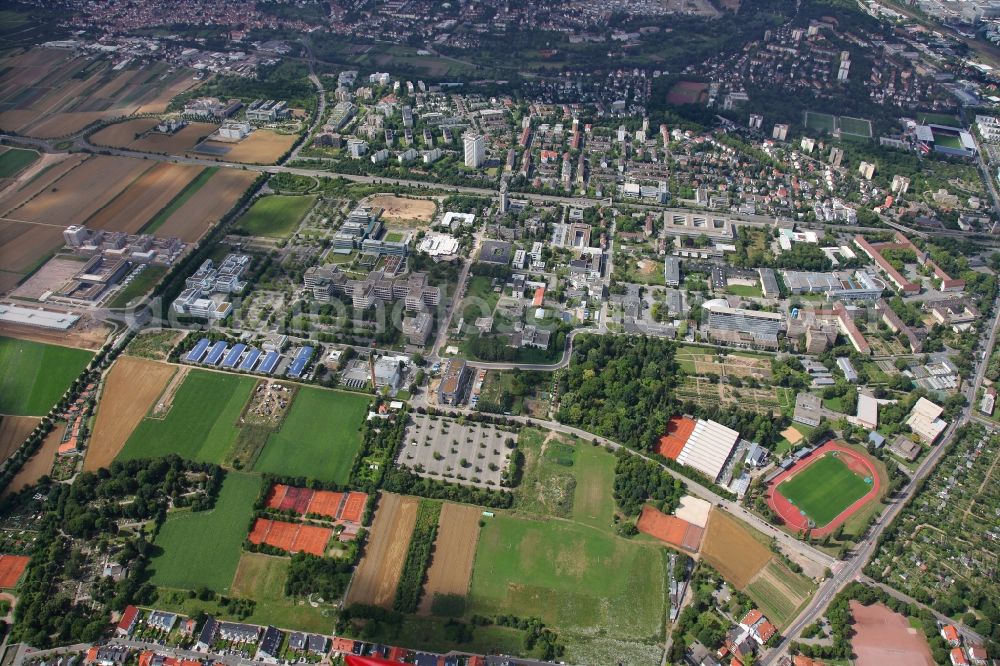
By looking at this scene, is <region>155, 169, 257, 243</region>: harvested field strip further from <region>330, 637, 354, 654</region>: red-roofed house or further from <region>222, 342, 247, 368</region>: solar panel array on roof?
<region>330, 637, 354, 654</region>: red-roofed house

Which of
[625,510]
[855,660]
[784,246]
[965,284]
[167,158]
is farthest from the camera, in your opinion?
[167,158]

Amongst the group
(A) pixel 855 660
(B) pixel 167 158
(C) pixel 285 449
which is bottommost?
(A) pixel 855 660

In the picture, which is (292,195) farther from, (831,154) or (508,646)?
(831,154)

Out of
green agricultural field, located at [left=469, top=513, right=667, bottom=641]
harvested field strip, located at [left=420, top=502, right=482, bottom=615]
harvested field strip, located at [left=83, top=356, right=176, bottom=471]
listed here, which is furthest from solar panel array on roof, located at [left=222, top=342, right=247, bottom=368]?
green agricultural field, located at [left=469, top=513, right=667, bottom=641]

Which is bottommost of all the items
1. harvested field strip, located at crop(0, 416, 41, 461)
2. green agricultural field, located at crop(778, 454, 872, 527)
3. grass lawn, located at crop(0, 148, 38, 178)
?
green agricultural field, located at crop(778, 454, 872, 527)

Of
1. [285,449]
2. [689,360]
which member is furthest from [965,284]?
[285,449]

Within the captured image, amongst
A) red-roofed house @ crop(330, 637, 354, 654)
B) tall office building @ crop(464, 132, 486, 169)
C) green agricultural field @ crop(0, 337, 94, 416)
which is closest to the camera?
red-roofed house @ crop(330, 637, 354, 654)
